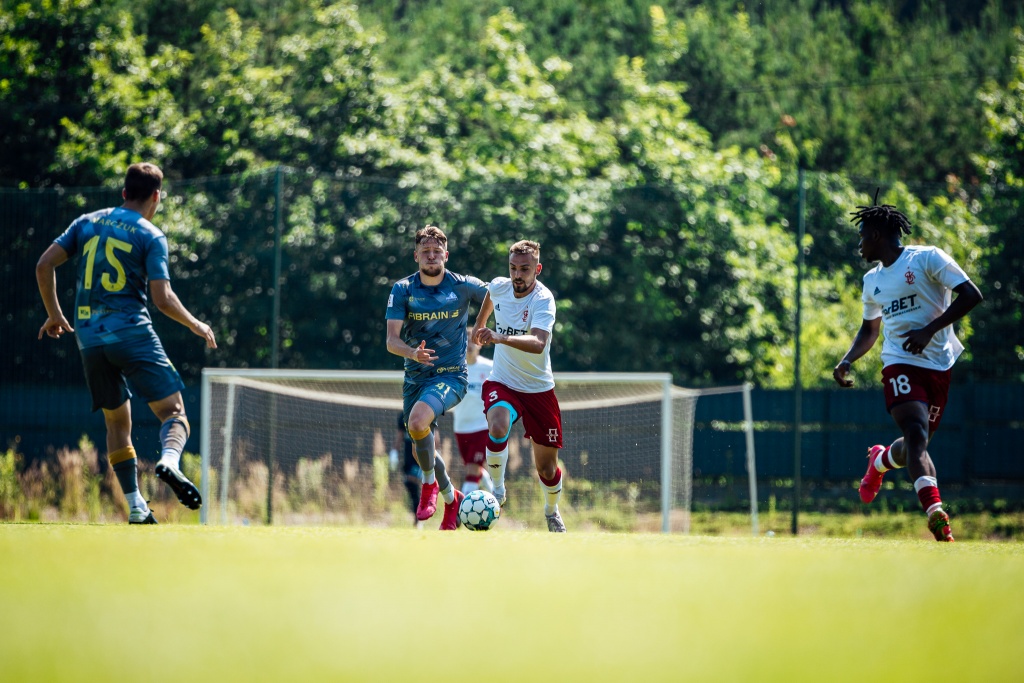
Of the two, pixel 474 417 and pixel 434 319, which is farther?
pixel 474 417

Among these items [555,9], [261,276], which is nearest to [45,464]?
[261,276]

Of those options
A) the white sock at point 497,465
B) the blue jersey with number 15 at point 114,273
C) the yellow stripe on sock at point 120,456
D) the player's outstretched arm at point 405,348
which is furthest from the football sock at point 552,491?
the blue jersey with number 15 at point 114,273

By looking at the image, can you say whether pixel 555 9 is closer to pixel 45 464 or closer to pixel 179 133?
pixel 179 133

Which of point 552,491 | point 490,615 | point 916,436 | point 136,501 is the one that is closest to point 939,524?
point 916,436

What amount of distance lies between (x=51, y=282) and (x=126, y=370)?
0.76 metres

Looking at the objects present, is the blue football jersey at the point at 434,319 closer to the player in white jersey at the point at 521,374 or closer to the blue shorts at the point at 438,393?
the blue shorts at the point at 438,393

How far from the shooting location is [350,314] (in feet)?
47.7

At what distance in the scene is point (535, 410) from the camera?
8.05 m

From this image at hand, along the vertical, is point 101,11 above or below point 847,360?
above

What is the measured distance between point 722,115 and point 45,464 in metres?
21.7

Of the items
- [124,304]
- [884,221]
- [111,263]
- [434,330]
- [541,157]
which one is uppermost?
[541,157]

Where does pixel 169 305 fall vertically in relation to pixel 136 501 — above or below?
above

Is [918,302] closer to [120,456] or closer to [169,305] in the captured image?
[169,305]

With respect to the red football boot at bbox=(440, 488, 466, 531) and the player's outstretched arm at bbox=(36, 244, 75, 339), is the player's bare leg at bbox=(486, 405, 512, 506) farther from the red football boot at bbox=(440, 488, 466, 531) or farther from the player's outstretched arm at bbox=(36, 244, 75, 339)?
the player's outstretched arm at bbox=(36, 244, 75, 339)
